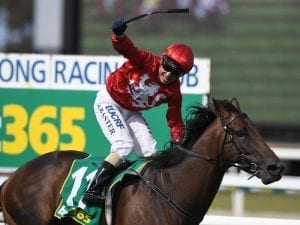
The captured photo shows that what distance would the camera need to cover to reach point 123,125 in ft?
22.6

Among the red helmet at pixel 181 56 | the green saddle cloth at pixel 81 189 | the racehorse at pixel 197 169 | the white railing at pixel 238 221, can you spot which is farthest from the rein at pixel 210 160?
the white railing at pixel 238 221

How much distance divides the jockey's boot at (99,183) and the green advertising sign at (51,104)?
177cm

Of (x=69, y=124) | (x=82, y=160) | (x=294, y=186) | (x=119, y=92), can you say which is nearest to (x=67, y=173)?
(x=82, y=160)

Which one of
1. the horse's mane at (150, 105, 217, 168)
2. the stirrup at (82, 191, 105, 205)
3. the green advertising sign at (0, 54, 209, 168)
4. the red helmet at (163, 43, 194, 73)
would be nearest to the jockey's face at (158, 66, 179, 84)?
the red helmet at (163, 43, 194, 73)

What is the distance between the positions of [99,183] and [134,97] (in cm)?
64

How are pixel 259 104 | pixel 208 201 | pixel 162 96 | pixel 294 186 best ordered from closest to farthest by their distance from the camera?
pixel 208 201, pixel 162 96, pixel 294 186, pixel 259 104

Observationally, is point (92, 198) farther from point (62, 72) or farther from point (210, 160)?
point (62, 72)

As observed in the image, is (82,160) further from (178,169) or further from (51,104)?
(51,104)

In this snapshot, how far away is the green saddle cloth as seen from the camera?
21.8ft

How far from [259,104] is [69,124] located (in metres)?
4.56

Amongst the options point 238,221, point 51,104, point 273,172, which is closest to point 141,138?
point 273,172

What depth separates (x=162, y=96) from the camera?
688 cm

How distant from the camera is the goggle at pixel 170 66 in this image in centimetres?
656

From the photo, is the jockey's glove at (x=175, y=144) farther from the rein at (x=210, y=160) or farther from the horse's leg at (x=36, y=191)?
the horse's leg at (x=36, y=191)
